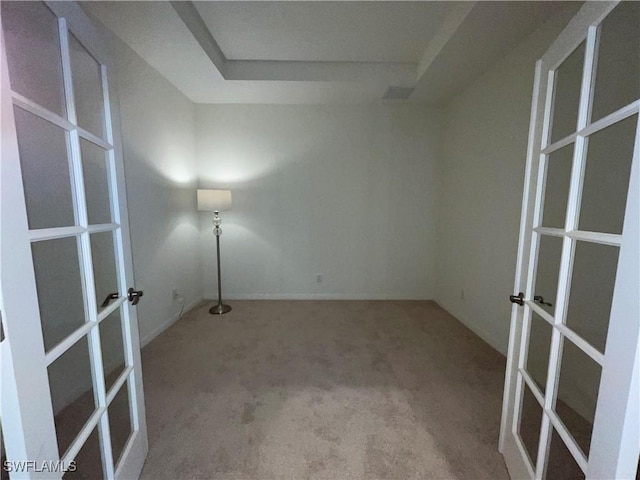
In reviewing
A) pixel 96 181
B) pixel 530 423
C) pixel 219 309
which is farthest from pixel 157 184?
pixel 530 423

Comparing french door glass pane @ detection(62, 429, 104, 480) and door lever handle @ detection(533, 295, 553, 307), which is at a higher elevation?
door lever handle @ detection(533, 295, 553, 307)

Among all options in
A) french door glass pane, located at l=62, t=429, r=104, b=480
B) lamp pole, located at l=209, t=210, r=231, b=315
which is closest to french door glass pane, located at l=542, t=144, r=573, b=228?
french door glass pane, located at l=62, t=429, r=104, b=480

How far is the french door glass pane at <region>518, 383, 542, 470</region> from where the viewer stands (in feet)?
3.58

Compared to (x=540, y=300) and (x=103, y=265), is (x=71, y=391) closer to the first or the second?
(x=103, y=265)

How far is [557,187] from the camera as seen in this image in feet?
3.45

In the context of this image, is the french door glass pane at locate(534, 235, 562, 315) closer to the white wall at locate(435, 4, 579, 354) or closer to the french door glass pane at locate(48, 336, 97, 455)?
the white wall at locate(435, 4, 579, 354)

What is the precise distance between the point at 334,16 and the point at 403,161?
1891mm

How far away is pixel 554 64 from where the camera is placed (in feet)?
3.49

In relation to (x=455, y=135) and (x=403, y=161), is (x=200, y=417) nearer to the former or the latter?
(x=403, y=161)

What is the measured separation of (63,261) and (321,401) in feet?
5.20

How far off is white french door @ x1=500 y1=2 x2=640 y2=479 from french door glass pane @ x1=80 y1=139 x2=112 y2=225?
167 cm

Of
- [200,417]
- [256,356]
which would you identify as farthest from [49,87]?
[256,356]

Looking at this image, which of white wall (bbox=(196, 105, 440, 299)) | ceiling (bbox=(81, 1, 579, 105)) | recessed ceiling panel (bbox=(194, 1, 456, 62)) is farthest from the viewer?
white wall (bbox=(196, 105, 440, 299))

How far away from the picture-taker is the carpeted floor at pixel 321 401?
133cm
